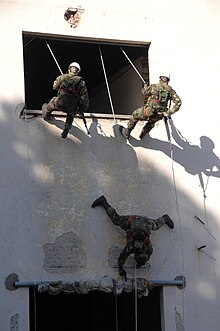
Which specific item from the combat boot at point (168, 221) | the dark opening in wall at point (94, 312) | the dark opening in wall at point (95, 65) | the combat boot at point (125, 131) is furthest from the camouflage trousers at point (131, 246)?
the dark opening in wall at point (95, 65)

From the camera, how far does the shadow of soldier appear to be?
13898 mm

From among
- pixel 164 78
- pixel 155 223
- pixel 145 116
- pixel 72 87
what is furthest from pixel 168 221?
pixel 72 87

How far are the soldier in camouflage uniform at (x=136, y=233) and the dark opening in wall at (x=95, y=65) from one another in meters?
3.06

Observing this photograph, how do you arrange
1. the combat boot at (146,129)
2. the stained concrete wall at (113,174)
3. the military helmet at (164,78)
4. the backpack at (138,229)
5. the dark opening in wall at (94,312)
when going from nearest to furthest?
the backpack at (138,229)
the stained concrete wall at (113,174)
the military helmet at (164,78)
the combat boot at (146,129)
the dark opening in wall at (94,312)

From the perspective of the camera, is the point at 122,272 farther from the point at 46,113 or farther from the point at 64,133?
the point at 46,113

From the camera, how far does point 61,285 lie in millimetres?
12633

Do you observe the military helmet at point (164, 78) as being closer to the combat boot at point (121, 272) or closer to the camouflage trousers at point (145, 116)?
the camouflage trousers at point (145, 116)

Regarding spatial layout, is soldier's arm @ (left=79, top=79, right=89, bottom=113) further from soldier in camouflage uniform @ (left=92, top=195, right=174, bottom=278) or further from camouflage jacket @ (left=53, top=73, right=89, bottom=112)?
soldier in camouflage uniform @ (left=92, top=195, right=174, bottom=278)

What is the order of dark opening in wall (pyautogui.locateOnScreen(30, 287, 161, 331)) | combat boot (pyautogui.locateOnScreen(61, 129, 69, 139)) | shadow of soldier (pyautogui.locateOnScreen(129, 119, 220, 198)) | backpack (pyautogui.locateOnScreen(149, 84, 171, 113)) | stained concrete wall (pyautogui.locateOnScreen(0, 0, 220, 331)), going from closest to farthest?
1. stained concrete wall (pyautogui.locateOnScreen(0, 0, 220, 331))
2. backpack (pyautogui.locateOnScreen(149, 84, 171, 113))
3. combat boot (pyautogui.locateOnScreen(61, 129, 69, 139))
4. shadow of soldier (pyautogui.locateOnScreen(129, 119, 220, 198))
5. dark opening in wall (pyautogui.locateOnScreen(30, 287, 161, 331))

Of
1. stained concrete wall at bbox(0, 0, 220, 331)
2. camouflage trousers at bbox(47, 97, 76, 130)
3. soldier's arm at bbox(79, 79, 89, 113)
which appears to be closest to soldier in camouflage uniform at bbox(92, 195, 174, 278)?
stained concrete wall at bbox(0, 0, 220, 331)

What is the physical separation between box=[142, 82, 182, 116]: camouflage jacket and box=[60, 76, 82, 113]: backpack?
1198 millimetres

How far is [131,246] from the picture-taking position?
12.8 m

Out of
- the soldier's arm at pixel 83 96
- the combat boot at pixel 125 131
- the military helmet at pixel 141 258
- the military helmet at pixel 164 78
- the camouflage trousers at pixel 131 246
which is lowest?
the military helmet at pixel 141 258

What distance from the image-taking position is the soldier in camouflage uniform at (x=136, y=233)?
12.8 meters
